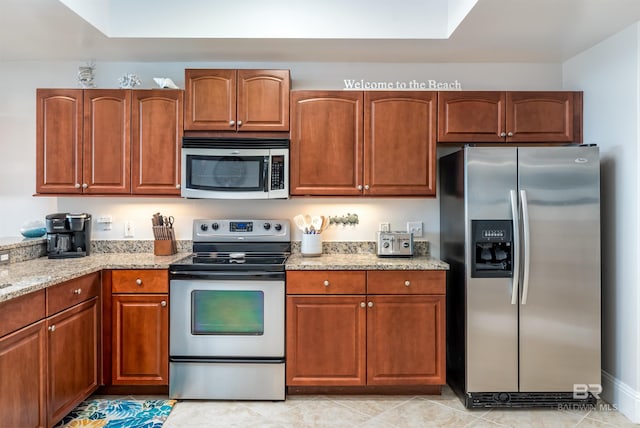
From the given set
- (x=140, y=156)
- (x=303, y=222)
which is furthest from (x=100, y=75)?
(x=303, y=222)

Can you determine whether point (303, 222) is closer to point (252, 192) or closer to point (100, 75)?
point (252, 192)

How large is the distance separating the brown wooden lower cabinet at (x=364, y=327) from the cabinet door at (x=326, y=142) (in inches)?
25.8

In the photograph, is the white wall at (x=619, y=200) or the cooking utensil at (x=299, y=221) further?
the cooking utensil at (x=299, y=221)

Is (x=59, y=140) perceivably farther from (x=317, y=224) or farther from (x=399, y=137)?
(x=399, y=137)

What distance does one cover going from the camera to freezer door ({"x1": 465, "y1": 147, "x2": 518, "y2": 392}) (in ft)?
8.43

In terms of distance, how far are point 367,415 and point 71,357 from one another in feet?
5.80

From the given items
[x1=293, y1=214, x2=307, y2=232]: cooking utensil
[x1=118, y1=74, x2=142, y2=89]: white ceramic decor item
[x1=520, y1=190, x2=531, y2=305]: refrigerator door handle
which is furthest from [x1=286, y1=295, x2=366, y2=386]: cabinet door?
[x1=118, y1=74, x2=142, y2=89]: white ceramic decor item

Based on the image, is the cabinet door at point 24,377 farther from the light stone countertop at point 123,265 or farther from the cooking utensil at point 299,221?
the cooking utensil at point 299,221

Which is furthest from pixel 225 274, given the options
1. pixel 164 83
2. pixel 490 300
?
pixel 490 300

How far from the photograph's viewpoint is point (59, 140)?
116 inches

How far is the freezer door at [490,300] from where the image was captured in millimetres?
2568

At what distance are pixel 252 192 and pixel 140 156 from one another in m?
0.85

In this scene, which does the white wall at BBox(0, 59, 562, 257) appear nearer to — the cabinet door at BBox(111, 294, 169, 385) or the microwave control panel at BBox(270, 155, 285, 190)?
the microwave control panel at BBox(270, 155, 285, 190)

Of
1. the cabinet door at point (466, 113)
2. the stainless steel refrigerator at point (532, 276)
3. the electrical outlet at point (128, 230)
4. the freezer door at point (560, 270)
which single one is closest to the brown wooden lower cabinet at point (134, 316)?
the electrical outlet at point (128, 230)
